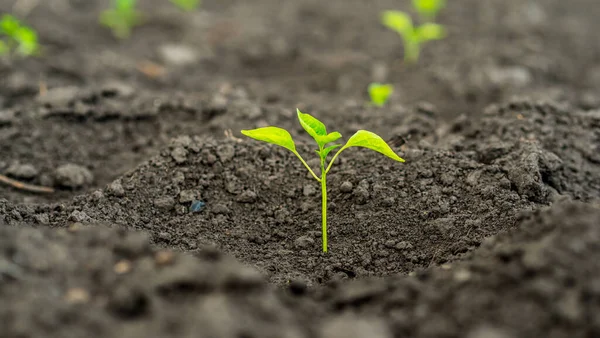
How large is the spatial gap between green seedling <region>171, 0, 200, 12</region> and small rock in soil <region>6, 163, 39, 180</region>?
116 inches

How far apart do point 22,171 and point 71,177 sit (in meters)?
0.25

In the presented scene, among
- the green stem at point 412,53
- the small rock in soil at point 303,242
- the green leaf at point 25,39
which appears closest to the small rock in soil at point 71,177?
the small rock in soil at point 303,242

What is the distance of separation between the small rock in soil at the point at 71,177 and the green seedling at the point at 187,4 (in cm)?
292

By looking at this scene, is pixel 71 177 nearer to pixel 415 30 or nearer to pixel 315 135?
pixel 315 135

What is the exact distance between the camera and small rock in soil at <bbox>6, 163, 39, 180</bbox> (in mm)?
3025

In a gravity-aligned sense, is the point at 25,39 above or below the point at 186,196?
above

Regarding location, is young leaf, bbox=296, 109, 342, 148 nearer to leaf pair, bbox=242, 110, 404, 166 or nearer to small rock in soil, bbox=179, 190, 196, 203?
leaf pair, bbox=242, 110, 404, 166

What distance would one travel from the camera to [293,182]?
281cm

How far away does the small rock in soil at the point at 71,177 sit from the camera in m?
3.02

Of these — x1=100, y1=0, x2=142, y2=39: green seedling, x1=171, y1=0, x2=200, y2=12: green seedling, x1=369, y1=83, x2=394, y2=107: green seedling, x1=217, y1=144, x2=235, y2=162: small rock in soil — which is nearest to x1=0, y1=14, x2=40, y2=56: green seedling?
x1=100, y1=0, x2=142, y2=39: green seedling

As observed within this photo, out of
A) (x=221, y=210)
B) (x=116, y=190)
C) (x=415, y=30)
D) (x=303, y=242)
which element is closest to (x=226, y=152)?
(x=221, y=210)

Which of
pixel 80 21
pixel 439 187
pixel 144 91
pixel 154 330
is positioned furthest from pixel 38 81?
pixel 154 330

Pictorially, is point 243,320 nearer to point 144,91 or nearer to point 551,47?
point 144,91

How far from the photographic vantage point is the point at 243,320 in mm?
1484
